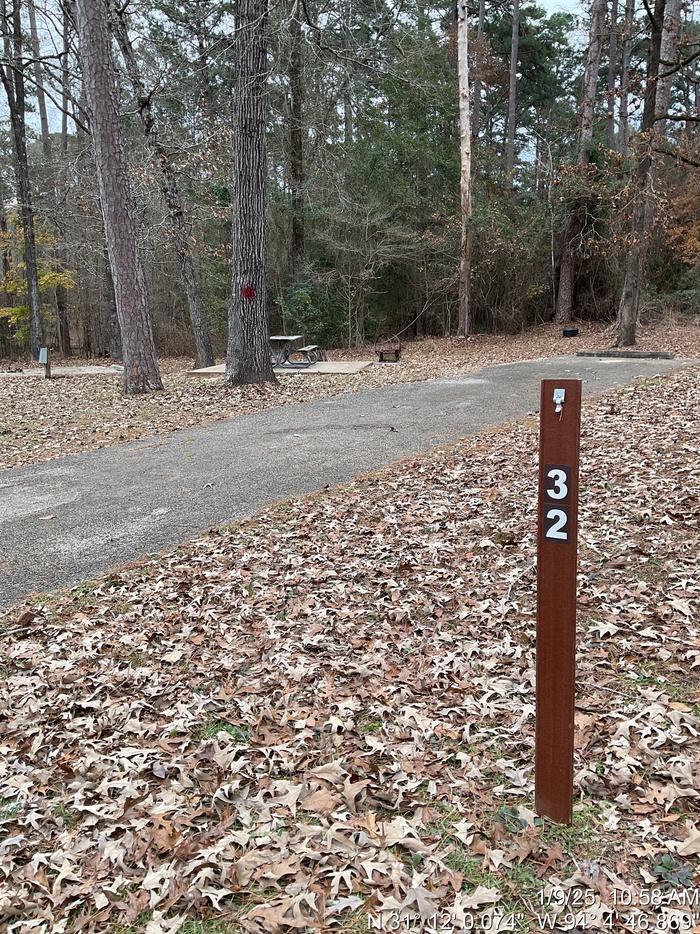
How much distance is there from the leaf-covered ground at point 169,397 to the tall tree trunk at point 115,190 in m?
0.84

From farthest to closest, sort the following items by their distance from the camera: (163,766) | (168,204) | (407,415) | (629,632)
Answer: (168,204), (407,415), (629,632), (163,766)

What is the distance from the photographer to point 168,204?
14.4 meters

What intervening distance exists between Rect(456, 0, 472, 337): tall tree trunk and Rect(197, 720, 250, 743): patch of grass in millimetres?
17698

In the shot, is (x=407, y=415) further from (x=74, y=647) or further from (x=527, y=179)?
(x=527, y=179)

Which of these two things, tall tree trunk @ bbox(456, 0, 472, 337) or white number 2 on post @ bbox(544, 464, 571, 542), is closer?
white number 2 on post @ bbox(544, 464, 571, 542)

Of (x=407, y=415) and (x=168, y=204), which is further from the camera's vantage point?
(x=168, y=204)

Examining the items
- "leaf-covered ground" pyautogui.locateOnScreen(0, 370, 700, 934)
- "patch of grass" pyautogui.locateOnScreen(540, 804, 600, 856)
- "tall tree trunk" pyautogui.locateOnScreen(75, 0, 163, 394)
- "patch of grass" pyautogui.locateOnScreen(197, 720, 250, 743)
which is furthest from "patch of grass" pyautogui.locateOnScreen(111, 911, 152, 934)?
"tall tree trunk" pyautogui.locateOnScreen(75, 0, 163, 394)

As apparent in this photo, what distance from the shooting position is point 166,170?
14.0 metres

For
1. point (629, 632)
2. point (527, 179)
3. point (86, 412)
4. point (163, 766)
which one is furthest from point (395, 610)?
point (527, 179)

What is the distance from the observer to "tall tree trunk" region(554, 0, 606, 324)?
58.3 ft

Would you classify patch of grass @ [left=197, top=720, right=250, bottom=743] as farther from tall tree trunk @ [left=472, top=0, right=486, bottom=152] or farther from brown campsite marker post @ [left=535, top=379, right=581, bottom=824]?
tall tree trunk @ [left=472, top=0, right=486, bottom=152]

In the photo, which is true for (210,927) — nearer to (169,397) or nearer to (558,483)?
(558,483)

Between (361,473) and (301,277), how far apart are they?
612 inches

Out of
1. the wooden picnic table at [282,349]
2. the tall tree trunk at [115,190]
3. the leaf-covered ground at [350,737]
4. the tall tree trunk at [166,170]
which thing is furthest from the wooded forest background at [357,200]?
the leaf-covered ground at [350,737]
